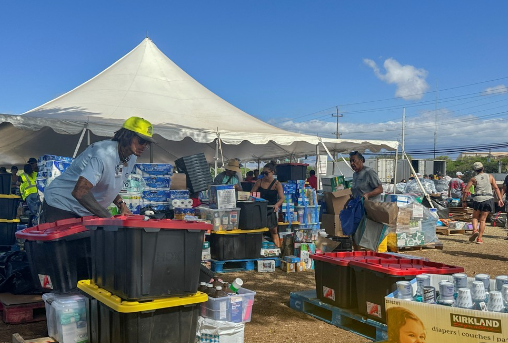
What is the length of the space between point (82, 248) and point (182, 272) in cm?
144

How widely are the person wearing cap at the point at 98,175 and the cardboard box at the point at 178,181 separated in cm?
564

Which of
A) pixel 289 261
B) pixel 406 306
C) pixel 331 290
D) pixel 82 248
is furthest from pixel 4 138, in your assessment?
pixel 406 306

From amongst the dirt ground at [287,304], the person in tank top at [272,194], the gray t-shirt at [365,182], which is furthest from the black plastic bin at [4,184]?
the gray t-shirt at [365,182]

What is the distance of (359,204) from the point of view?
757 centimetres

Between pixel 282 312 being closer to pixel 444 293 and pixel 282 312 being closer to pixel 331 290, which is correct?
pixel 331 290

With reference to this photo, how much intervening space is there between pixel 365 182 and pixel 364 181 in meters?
0.03

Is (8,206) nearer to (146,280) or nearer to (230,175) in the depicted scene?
(230,175)

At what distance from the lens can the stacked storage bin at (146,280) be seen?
338 cm

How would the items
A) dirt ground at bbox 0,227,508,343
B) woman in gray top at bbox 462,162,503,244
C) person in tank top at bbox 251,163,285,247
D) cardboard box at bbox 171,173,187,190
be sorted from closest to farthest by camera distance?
dirt ground at bbox 0,227,508,343 → person in tank top at bbox 251,163,285,247 → cardboard box at bbox 171,173,187,190 → woman in gray top at bbox 462,162,503,244

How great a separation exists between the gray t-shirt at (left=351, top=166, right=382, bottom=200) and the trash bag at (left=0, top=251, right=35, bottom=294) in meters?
4.93

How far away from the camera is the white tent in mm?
11129

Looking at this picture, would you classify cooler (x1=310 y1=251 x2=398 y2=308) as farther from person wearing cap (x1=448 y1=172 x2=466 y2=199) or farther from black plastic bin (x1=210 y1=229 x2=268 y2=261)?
person wearing cap (x1=448 y1=172 x2=466 y2=199)

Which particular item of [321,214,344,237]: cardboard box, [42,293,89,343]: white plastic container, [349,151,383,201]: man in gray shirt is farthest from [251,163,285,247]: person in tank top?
[42,293,89,343]: white plastic container

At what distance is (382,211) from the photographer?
7242 millimetres
